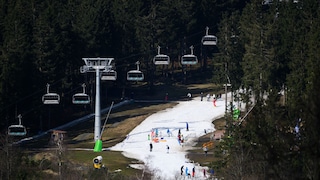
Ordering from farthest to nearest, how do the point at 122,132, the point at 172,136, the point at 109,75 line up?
the point at 122,132 → the point at 172,136 → the point at 109,75

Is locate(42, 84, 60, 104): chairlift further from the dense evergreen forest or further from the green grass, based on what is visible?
the dense evergreen forest

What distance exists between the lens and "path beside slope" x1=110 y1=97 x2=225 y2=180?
2322 inches

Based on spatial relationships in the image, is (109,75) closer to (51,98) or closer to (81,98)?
(81,98)

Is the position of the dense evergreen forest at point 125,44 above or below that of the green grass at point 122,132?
above

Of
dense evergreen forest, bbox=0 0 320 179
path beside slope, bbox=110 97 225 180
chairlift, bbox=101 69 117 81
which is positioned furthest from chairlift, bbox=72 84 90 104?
dense evergreen forest, bbox=0 0 320 179

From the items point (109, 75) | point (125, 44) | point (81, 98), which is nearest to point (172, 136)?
point (109, 75)

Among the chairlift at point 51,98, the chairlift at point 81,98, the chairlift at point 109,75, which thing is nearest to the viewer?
the chairlift at point 51,98

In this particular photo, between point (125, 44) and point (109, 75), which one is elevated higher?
point (125, 44)

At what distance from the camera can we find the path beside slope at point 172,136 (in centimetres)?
5897

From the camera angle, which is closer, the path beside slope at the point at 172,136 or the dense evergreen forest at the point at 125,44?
the path beside slope at the point at 172,136

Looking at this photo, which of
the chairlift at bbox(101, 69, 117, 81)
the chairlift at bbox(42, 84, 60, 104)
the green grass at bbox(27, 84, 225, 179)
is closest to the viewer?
the green grass at bbox(27, 84, 225, 179)

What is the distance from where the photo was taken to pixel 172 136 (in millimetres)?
71812

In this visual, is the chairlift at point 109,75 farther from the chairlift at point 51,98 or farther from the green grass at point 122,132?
the chairlift at point 51,98

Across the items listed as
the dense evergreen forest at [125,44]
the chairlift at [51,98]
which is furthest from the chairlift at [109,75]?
the dense evergreen forest at [125,44]
